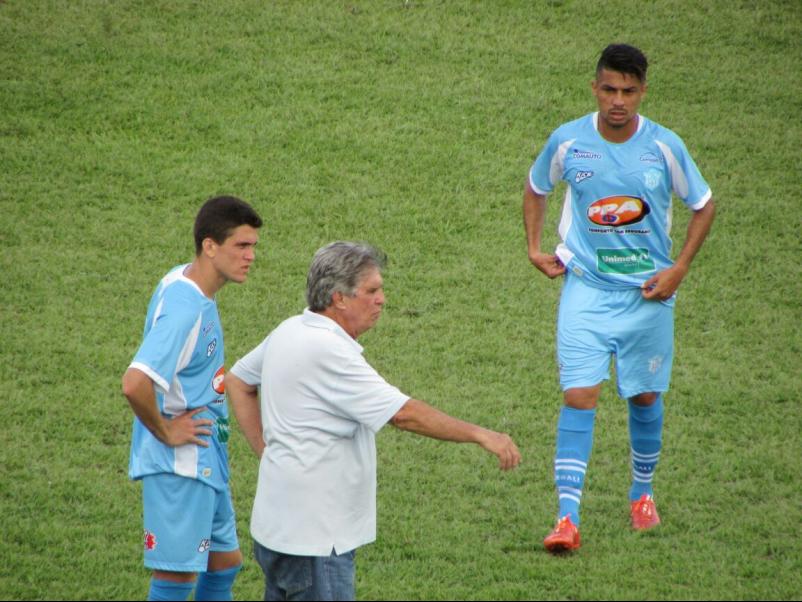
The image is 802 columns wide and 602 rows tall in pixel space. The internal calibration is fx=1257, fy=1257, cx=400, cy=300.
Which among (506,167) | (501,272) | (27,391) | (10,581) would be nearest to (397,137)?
(506,167)

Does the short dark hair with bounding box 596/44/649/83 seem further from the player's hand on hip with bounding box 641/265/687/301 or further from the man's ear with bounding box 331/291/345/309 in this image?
the man's ear with bounding box 331/291/345/309

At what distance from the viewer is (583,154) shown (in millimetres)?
6641

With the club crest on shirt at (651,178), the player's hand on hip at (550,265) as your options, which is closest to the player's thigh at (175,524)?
the player's hand on hip at (550,265)

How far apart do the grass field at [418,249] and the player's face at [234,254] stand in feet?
5.98

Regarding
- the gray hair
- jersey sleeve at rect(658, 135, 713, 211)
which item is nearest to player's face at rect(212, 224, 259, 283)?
the gray hair

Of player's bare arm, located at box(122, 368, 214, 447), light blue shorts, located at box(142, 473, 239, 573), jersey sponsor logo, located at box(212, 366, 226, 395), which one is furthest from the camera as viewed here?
jersey sponsor logo, located at box(212, 366, 226, 395)

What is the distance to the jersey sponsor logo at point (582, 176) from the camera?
260 inches

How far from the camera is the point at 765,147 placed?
11766mm

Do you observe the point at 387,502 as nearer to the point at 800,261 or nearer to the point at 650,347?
the point at 650,347

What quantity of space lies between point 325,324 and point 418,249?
18.5ft

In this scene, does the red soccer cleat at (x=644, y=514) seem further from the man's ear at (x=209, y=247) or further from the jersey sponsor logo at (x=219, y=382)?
the man's ear at (x=209, y=247)

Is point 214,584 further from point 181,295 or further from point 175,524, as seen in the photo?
point 181,295

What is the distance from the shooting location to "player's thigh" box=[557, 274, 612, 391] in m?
6.57

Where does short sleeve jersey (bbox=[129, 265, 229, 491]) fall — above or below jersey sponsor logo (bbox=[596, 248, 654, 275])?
below
